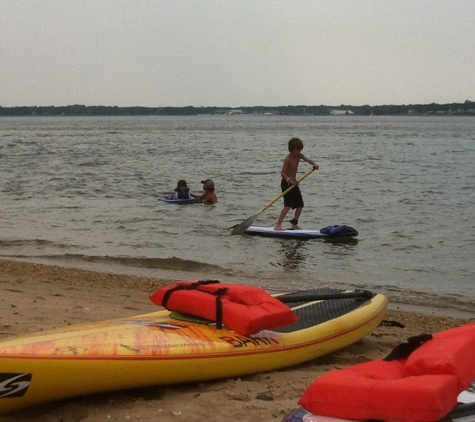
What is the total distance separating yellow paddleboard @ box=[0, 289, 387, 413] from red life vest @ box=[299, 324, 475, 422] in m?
0.99

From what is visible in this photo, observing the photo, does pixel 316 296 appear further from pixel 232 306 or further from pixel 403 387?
pixel 403 387

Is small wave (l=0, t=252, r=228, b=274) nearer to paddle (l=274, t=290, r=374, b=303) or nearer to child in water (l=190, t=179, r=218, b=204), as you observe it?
paddle (l=274, t=290, r=374, b=303)

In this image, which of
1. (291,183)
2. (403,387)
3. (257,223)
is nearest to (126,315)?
(403,387)

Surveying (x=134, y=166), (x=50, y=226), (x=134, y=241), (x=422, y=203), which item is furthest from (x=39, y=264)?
(x=134, y=166)

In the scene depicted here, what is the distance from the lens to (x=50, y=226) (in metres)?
11.7

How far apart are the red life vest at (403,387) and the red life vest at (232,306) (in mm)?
976

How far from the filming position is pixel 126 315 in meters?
5.45

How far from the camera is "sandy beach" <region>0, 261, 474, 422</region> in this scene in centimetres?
327

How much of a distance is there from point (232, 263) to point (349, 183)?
39.0 feet

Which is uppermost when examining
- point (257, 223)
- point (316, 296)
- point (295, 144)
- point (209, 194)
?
point (295, 144)

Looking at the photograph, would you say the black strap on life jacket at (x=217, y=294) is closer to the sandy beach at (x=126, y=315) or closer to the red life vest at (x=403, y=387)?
the sandy beach at (x=126, y=315)

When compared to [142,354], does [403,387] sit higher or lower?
higher

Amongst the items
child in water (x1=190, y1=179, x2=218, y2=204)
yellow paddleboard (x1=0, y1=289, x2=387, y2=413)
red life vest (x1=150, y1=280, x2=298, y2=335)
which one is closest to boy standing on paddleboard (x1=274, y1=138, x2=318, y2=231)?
child in water (x1=190, y1=179, x2=218, y2=204)

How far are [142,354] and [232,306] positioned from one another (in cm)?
68
